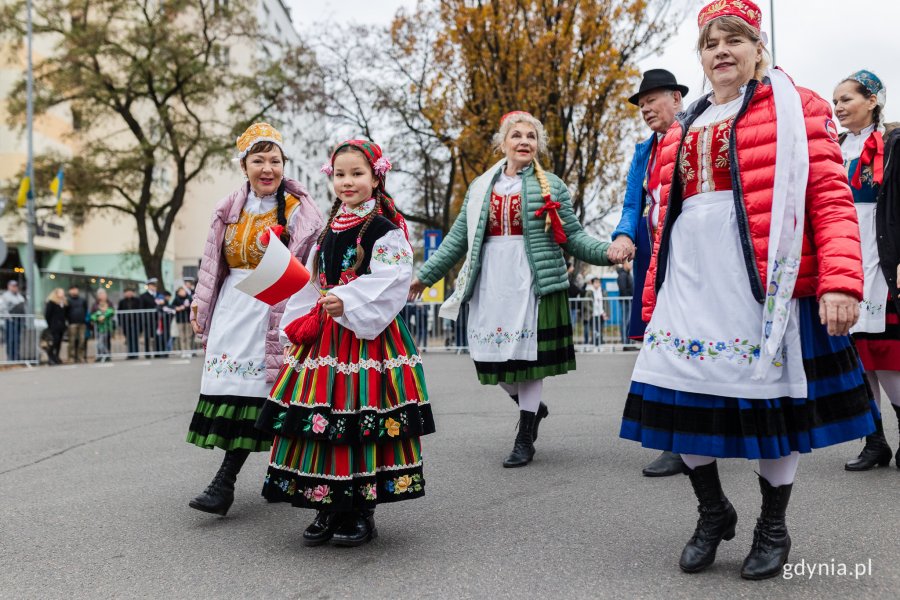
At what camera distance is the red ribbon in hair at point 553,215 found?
5414mm

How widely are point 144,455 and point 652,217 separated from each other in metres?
3.87

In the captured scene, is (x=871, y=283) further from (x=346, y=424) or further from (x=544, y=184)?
(x=346, y=424)

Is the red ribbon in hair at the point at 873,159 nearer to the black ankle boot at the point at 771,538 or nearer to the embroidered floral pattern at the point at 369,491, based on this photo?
the black ankle boot at the point at 771,538

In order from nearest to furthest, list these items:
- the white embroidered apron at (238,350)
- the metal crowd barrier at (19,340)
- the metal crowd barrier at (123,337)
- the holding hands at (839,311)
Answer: the holding hands at (839,311) < the white embroidered apron at (238,350) < the metal crowd barrier at (19,340) < the metal crowd barrier at (123,337)

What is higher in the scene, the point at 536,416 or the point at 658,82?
the point at 658,82

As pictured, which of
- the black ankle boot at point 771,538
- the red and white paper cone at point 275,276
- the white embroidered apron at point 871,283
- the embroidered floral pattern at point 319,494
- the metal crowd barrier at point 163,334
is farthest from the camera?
the metal crowd barrier at point 163,334

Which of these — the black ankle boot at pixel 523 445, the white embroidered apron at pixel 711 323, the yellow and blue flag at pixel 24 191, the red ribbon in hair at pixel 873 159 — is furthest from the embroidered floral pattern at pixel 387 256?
the yellow and blue flag at pixel 24 191

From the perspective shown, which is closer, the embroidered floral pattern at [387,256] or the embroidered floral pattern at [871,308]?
the embroidered floral pattern at [387,256]

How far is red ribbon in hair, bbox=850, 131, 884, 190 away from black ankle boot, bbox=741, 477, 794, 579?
2513 millimetres

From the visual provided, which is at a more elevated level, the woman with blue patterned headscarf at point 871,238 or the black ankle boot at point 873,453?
Answer: the woman with blue patterned headscarf at point 871,238

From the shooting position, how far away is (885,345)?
4.89 meters

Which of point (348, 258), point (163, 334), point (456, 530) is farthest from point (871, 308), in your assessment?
point (163, 334)

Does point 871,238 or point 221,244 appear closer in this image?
point 221,244

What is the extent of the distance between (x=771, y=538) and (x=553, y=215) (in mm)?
2776
